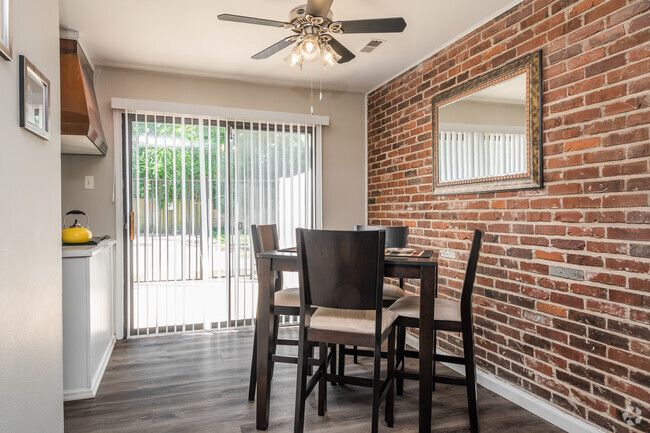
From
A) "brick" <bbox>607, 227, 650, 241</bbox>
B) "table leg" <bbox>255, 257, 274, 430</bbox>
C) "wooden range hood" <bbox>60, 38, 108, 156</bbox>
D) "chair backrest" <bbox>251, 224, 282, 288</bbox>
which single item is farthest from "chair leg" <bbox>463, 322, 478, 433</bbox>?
"wooden range hood" <bbox>60, 38, 108, 156</bbox>

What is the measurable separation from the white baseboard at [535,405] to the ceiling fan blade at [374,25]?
2.25 metres

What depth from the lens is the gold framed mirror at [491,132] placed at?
8.12 feet

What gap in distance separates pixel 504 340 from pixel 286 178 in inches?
101

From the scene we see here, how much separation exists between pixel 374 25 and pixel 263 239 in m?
1.48

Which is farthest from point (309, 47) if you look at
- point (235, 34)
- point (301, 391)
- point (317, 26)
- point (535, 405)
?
point (535, 405)

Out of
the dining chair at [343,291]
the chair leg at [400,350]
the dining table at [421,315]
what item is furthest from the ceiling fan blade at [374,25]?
the chair leg at [400,350]

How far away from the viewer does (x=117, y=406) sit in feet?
8.08

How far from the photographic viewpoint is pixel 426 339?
2.13m

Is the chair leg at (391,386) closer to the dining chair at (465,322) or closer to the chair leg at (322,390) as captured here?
the dining chair at (465,322)

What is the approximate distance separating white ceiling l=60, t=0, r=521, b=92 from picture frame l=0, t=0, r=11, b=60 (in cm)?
151

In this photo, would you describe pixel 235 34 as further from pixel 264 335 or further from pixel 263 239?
pixel 264 335

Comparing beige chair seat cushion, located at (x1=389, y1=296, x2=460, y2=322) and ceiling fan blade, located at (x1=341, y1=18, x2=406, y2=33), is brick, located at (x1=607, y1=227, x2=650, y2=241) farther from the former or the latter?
ceiling fan blade, located at (x1=341, y1=18, x2=406, y2=33)

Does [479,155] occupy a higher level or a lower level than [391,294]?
higher

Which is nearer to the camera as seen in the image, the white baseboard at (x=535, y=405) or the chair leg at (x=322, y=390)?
the white baseboard at (x=535, y=405)
